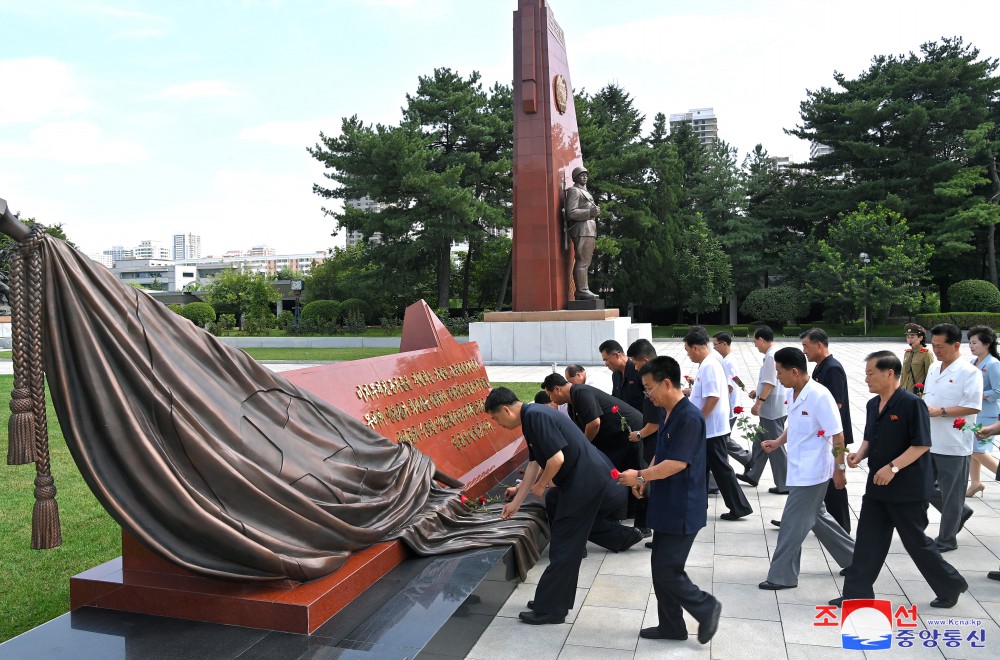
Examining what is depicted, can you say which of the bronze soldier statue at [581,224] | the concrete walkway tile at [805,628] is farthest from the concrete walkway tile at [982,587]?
the bronze soldier statue at [581,224]

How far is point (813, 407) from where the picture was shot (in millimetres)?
3834

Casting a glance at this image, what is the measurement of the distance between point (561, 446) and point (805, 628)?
1440 millimetres

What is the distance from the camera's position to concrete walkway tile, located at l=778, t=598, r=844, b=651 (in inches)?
129

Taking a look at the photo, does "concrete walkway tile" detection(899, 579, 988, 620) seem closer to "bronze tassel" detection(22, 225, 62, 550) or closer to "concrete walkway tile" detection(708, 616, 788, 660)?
"concrete walkway tile" detection(708, 616, 788, 660)

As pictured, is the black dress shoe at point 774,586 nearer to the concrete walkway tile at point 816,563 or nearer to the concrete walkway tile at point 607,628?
the concrete walkway tile at point 816,563

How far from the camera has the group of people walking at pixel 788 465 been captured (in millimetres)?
3256

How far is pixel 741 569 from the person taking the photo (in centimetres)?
424

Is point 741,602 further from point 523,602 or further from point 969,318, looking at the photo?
point 969,318

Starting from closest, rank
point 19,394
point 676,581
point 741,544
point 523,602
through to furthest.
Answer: point 19,394 < point 676,581 < point 523,602 < point 741,544

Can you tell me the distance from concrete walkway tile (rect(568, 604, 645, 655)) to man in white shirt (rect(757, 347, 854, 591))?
855mm

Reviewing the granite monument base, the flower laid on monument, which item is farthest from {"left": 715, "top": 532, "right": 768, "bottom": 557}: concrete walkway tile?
the granite monument base

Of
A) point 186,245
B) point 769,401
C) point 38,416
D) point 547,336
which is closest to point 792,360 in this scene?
point 769,401

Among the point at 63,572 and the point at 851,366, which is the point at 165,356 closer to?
the point at 63,572

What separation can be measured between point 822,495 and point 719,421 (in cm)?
135
